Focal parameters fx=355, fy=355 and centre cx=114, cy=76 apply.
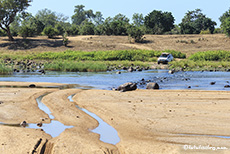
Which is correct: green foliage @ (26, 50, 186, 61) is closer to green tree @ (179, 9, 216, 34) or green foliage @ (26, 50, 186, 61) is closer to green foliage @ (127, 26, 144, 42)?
green foliage @ (127, 26, 144, 42)

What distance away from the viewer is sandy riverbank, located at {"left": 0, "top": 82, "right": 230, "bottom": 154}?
28.2ft

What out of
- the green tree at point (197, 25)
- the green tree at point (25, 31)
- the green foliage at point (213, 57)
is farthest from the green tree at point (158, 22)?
the green foliage at point (213, 57)

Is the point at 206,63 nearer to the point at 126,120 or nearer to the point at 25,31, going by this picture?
the point at 126,120

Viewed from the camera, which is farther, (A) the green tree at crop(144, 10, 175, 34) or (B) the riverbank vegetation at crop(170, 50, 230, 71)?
(A) the green tree at crop(144, 10, 175, 34)

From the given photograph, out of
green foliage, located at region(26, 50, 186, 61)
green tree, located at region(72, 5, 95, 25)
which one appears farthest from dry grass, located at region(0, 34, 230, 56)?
green tree, located at region(72, 5, 95, 25)

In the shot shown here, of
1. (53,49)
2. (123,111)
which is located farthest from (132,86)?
(53,49)

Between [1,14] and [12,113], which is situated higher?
[1,14]

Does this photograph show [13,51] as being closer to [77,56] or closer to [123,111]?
[77,56]

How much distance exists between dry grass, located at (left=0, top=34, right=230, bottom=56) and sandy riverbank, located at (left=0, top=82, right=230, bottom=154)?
39.5 meters

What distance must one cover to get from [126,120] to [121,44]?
48.8 meters

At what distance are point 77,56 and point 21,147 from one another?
39200mm

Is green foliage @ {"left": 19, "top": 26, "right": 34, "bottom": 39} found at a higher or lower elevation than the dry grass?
higher

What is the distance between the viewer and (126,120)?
1133cm

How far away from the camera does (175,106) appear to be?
13484 millimetres
